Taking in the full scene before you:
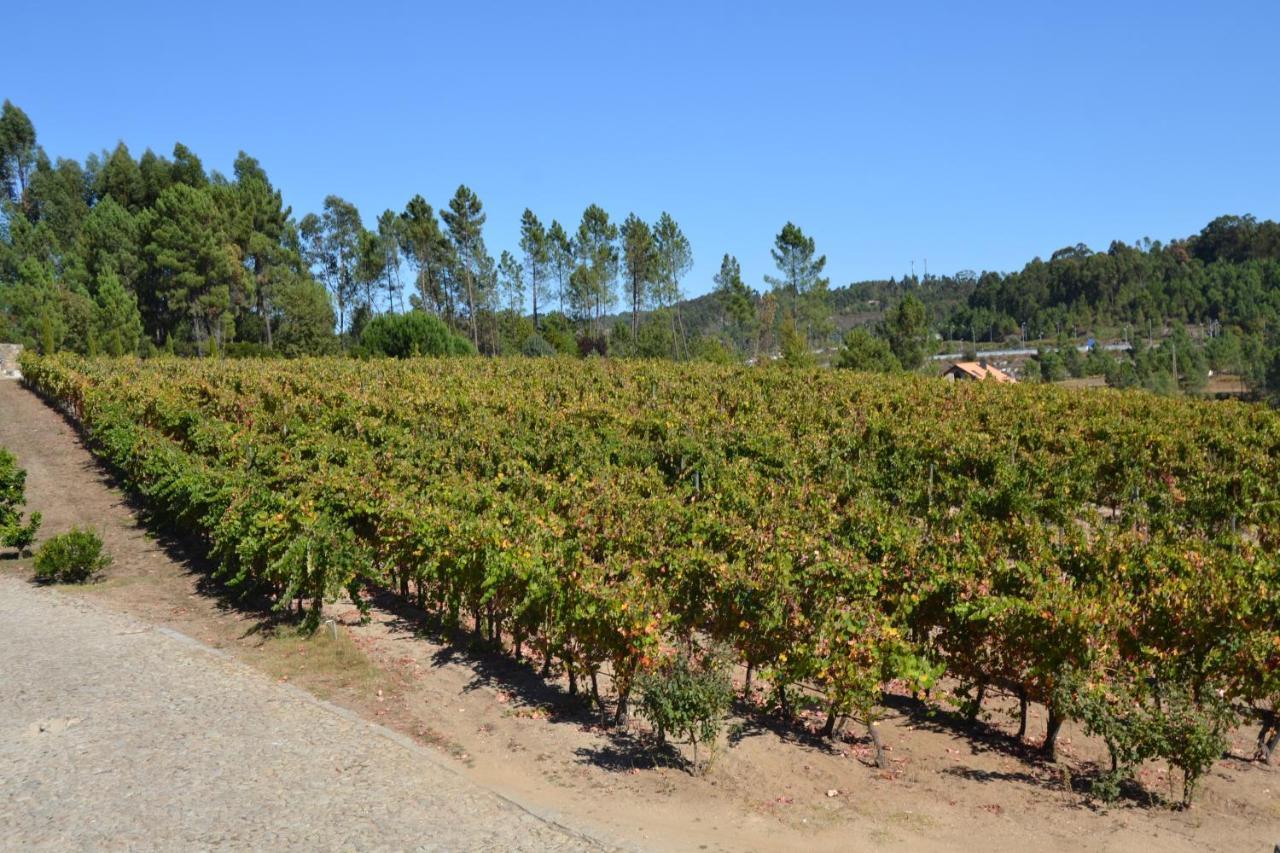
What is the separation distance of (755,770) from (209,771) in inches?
166

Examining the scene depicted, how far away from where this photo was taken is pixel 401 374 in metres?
32.7

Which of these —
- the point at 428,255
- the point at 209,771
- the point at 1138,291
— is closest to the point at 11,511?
the point at 209,771

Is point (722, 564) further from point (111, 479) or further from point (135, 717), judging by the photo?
point (111, 479)

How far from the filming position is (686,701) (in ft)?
23.2

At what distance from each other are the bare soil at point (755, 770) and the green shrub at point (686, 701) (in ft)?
1.43

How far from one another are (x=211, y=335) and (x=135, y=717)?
5909 centimetres

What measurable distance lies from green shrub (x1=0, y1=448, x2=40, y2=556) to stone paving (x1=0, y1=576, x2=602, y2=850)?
17.7 feet

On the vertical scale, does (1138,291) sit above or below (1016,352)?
above

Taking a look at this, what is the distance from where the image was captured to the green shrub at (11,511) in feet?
47.2

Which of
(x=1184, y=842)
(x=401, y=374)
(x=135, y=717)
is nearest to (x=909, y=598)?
(x=1184, y=842)

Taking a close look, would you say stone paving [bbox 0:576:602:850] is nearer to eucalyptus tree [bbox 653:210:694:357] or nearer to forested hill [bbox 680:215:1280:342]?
eucalyptus tree [bbox 653:210:694:357]

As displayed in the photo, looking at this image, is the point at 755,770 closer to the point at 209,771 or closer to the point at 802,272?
the point at 209,771

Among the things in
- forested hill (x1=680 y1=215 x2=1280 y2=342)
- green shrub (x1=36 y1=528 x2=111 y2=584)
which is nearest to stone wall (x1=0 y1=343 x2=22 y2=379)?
green shrub (x1=36 y1=528 x2=111 y2=584)

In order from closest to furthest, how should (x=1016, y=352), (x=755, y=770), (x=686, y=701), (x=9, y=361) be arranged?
(x=686, y=701) → (x=755, y=770) → (x=9, y=361) → (x=1016, y=352)
